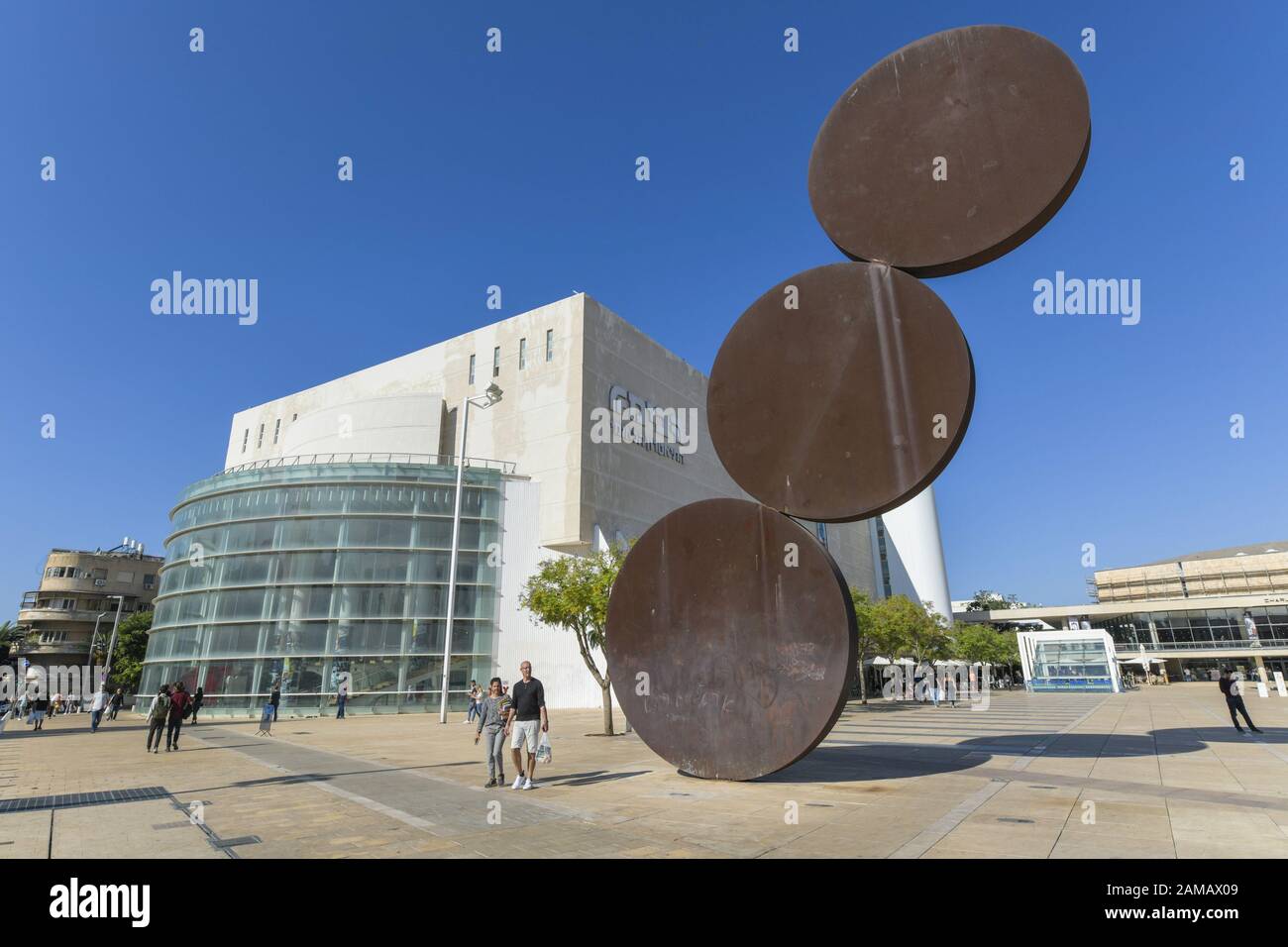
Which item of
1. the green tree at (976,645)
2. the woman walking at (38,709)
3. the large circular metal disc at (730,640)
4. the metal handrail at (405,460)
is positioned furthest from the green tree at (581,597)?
the green tree at (976,645)

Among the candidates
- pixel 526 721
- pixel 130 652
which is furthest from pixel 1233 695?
pixel 130 652

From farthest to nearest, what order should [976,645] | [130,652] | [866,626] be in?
[976,645]
[130,652]
[866,626]

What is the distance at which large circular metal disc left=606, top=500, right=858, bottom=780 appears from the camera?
8.99 m

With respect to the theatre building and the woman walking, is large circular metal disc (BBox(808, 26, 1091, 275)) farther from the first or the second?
the woman walking

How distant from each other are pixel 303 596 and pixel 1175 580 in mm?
→ 102891

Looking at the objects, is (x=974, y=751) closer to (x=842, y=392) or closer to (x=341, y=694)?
(x=842, y=392)

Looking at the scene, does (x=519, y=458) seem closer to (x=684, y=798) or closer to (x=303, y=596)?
(x=303, y=596)

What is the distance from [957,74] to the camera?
9391mm

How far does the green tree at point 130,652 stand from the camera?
58250mm

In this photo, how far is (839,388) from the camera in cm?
930

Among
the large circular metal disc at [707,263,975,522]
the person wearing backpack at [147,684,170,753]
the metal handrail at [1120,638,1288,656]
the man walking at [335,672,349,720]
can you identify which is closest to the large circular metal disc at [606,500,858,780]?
the large circular metal disc at [707,263,975,522]

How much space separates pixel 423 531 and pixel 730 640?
1148 inches

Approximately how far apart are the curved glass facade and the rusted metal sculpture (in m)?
26.5

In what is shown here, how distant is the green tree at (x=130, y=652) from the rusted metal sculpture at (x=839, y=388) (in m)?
65.2
